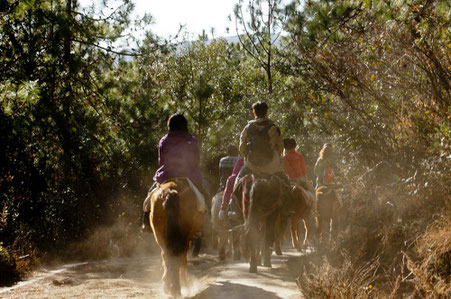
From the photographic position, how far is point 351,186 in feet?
45.0

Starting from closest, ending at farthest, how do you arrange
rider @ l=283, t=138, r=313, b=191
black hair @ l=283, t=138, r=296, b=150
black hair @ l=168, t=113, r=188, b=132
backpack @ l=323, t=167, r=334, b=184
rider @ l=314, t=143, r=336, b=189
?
1. black hair @ l=168, t=113, r=188, b=132
2. rider @ l=283, t=138, r=313, b=191
3. black hair @ l=283, t=138, r=296, b=150
4. rider @ l=314, t=143, r=336, b=189
5. backpack @ l=323, t=167, r=334, b=184

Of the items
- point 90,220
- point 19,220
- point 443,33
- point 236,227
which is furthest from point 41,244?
point 443,33

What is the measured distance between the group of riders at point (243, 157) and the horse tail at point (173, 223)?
638mm

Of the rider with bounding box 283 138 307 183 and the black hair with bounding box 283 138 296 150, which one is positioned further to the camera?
the black hair with bounding box 283 138 296 150

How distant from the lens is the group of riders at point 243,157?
841 centimetres

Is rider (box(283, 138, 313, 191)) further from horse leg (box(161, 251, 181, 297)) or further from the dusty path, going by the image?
horse leg (box(161, 251, 181, 297))

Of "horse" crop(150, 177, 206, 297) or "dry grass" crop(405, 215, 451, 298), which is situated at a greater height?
"horse" crop(150, 177, 206, 297)

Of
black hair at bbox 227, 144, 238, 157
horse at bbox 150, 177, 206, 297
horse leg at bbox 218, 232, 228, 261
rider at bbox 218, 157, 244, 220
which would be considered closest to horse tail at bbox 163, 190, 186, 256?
horse at bbox 150, 177, 206, 297

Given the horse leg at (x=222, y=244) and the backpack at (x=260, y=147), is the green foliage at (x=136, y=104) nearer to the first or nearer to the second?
the backpack at (x=260, y=147)

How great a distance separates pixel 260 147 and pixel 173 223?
276 cm

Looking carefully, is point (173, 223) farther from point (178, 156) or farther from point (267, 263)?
point (267, 263)

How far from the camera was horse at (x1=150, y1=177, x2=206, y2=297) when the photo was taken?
770 centimetres

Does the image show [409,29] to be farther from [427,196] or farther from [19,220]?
[19,220]

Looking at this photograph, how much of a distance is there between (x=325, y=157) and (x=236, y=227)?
4236mm
